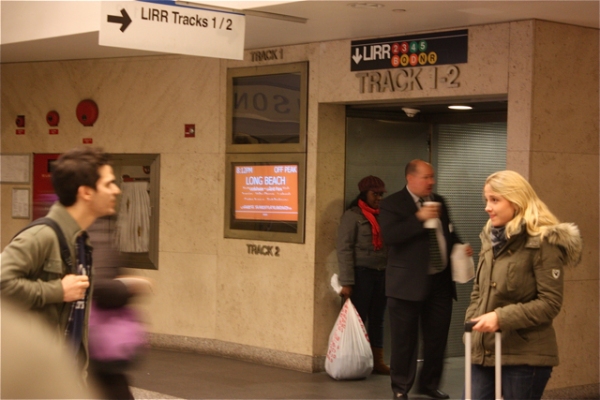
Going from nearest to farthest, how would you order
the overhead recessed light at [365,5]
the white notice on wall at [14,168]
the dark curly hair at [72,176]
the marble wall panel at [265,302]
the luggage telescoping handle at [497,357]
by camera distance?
1. the dark curly hair at [72,176]
2. the luggage telescoping handle at [497,357]
3. the overhead recessed light at [365,5]
4. the marble wall panel at [265,302]
5. the white notice on wall at [14,168]

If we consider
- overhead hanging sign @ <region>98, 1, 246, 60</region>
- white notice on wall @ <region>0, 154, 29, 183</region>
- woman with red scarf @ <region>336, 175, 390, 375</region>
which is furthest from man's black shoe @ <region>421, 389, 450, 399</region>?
white notice on wall @ <region>0, 154, 29, 183</region>

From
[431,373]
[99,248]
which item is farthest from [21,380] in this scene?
[431,373]

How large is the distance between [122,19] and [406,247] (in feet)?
9.33

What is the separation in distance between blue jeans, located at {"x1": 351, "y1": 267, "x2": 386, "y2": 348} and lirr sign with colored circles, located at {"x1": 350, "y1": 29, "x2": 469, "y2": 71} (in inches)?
77.0

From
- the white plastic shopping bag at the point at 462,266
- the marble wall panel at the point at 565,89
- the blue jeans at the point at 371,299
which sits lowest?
the blue jeans at the point at 371,299

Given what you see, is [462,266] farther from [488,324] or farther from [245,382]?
[245,382]

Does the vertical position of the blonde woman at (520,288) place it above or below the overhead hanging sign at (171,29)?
below

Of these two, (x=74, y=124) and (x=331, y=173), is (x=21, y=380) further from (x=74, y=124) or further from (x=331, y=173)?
(x=74, y=124)

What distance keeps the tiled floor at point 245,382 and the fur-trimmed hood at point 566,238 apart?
133 inches

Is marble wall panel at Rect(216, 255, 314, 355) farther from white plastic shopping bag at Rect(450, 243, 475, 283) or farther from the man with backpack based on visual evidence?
the man with backpack

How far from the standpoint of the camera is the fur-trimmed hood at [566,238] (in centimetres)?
454

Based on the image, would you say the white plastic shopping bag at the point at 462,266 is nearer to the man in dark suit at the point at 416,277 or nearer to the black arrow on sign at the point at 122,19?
the man in dark suit at the point at 416,277

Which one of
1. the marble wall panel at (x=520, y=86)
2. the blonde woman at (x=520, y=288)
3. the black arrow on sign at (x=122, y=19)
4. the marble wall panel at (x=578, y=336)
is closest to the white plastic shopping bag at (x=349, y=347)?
the marble wall panel at (x=578, y=336)

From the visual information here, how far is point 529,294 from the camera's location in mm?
4645
